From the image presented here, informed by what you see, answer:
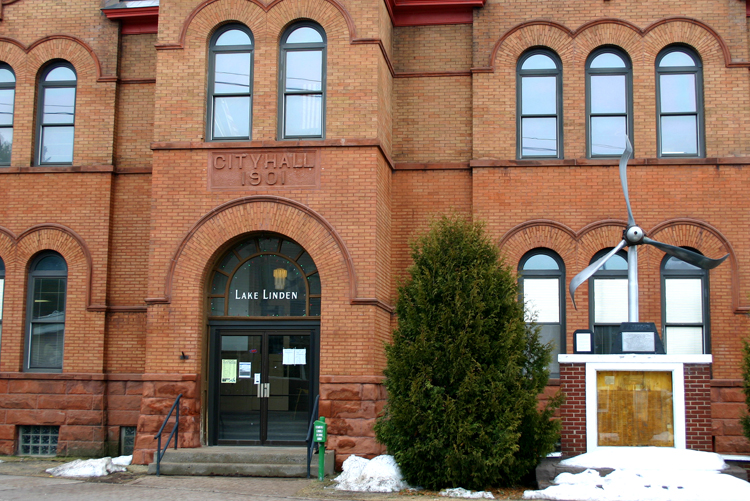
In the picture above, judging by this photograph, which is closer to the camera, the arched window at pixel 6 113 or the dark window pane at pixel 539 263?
the dark window pane at pixel 539 263

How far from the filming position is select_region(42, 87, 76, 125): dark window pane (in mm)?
17375

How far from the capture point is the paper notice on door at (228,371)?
15315 mm

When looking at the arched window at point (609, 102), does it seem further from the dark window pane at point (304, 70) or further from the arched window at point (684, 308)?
the dark window pane at point (304, 70)

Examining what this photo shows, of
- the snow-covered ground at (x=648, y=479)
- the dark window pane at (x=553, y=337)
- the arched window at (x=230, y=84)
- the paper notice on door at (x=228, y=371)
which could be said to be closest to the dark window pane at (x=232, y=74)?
the arched window at (x=230, y=84)

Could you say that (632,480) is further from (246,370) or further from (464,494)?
(246,370)

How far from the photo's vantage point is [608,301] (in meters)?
15.9

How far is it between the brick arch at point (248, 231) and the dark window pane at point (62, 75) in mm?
5023

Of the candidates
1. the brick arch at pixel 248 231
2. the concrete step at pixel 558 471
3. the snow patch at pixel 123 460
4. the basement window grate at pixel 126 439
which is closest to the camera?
the concrete step at pixel 558 471

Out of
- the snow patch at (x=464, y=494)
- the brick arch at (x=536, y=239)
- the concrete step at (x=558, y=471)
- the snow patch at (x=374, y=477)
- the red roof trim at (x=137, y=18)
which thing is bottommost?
the snow patch at (x=464, y=494)

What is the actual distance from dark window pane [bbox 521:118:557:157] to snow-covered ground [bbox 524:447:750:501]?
6.33 metres

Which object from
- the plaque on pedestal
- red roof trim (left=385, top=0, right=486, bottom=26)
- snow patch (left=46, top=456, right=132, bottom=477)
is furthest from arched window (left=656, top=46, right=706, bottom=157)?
snow patch (left=46, top=456, right=132, bottom=477)

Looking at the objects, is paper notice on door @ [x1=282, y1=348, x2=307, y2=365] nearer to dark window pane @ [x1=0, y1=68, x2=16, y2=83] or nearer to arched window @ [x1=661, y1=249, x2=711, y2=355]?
arched window @ [x1=661, y1=249, x2=711, y2=355]

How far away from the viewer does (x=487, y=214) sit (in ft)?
53.0

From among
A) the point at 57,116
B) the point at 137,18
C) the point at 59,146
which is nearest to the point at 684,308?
the point at 137,18
